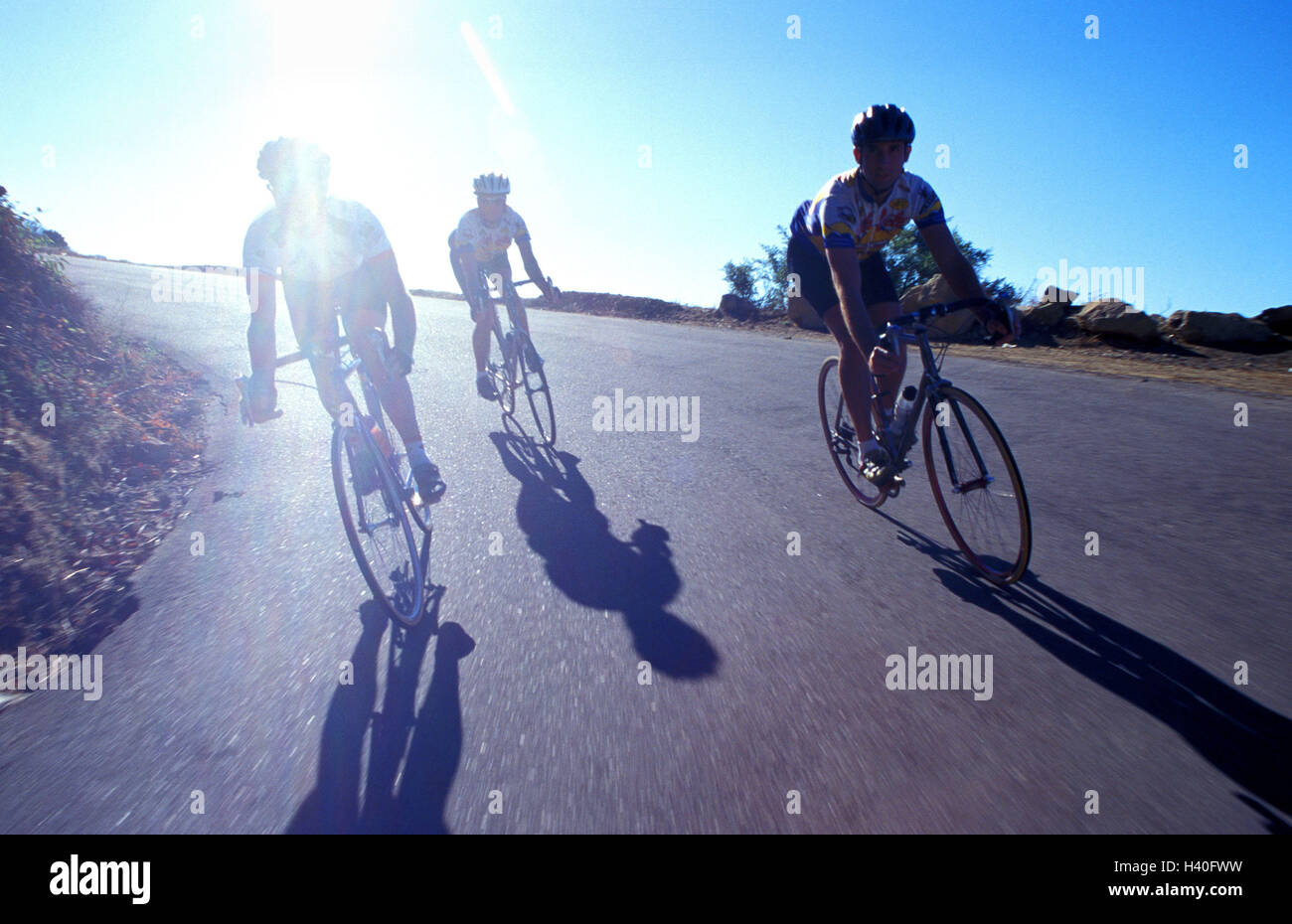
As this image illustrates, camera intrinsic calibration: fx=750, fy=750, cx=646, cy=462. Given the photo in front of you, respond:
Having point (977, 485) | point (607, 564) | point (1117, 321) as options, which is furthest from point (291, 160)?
point (1117, 321)

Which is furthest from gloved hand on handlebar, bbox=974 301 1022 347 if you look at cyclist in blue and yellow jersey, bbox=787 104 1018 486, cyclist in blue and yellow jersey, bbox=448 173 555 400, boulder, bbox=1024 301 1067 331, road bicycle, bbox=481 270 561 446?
boulder, bbox=1024 301 1067 331

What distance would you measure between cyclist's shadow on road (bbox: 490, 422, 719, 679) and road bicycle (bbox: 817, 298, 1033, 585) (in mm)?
1528

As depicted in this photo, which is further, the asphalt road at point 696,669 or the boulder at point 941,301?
the boulder at point 941,301

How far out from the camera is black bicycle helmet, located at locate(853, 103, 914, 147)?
155 inches

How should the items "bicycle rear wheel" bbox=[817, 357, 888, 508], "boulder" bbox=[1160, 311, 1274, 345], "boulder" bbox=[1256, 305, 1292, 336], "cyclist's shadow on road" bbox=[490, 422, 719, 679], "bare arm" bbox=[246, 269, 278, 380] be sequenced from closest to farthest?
"cyclist's shadow on road" bbox=[490, 422, 719, 679]
"bare arm" bbox=[246, 269, 278, 380]
"bicycle rear wheel" bbox=[817, 357, 888, 508]
"boulder" bbox=[1160, 311, 1274, 345]
"boulder" bbox=[1256, 305, 1292, 336]

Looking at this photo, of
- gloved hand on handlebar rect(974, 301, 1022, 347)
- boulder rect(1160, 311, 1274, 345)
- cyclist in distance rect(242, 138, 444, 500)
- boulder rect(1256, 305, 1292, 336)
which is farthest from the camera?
A: boulder rect(1256, 305, 1292, 336)

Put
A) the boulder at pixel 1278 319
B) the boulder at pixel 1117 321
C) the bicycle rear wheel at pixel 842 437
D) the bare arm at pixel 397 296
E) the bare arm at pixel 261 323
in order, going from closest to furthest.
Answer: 1. the bare arm at pixel 261 323
2. the bare arm at pixel 397 296
3. the bicycle rear wheel at pixel 842 437
4. the boulder at pixel 1278 319
5. the boulder at pixel 1117 321

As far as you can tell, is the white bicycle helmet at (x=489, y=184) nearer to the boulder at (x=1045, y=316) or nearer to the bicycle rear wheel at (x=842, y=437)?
the bicycle rear wheel at (x=842, y=437)

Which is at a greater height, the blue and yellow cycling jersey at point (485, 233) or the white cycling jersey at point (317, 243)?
the blue and yellow cycling jersey at point (485, 233)

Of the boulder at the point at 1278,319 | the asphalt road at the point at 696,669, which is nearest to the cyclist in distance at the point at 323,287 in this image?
the asphalt road at the point at 696,669

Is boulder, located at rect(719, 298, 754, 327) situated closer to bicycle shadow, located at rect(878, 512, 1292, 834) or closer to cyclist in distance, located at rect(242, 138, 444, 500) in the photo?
cyclist in distance, located at rect(242, 138, 444, 500)

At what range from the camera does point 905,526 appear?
14.9 feet

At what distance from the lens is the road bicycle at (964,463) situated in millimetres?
3605

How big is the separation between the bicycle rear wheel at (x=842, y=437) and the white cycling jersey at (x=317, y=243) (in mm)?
2988
